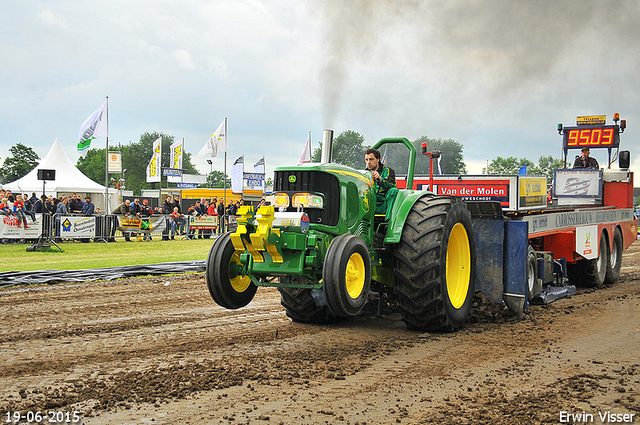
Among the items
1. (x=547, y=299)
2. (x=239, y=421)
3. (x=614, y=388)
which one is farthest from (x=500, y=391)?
(x=547, y=299)

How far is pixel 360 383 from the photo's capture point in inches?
171

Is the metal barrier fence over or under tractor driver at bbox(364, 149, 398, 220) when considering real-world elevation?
under

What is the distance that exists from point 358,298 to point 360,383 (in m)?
1.06

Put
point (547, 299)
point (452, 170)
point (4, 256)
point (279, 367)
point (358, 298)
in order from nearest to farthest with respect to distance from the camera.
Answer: point (279, 367), point (358, 298), point (547, 299), point (4, 256), point (452, 170)

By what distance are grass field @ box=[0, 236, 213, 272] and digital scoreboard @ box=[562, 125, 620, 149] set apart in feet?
31.3

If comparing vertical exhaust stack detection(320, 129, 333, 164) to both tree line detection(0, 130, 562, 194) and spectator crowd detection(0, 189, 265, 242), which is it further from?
spectator crowd detection(0, 189, 265, 242)

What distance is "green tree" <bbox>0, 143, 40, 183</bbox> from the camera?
67.1m

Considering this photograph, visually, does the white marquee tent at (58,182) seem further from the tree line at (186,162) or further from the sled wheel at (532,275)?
the sled wheel at (532,275)

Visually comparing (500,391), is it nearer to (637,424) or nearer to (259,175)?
(637,424)

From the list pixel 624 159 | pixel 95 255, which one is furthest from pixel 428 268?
A: pixel 95 255

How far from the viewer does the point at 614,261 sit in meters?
11.0

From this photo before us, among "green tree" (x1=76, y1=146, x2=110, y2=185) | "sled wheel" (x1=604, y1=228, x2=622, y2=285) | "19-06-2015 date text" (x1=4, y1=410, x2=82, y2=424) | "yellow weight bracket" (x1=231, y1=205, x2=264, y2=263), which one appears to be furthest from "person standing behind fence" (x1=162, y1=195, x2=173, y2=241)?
"green tree" (x1=76, y1=146, x2=110, y2=185)

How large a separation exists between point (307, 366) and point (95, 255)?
1162 centimetres

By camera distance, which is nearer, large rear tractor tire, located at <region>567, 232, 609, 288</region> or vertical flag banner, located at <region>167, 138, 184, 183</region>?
large rear tractor tire, located at <region>567, 232, 609, 288</region>
